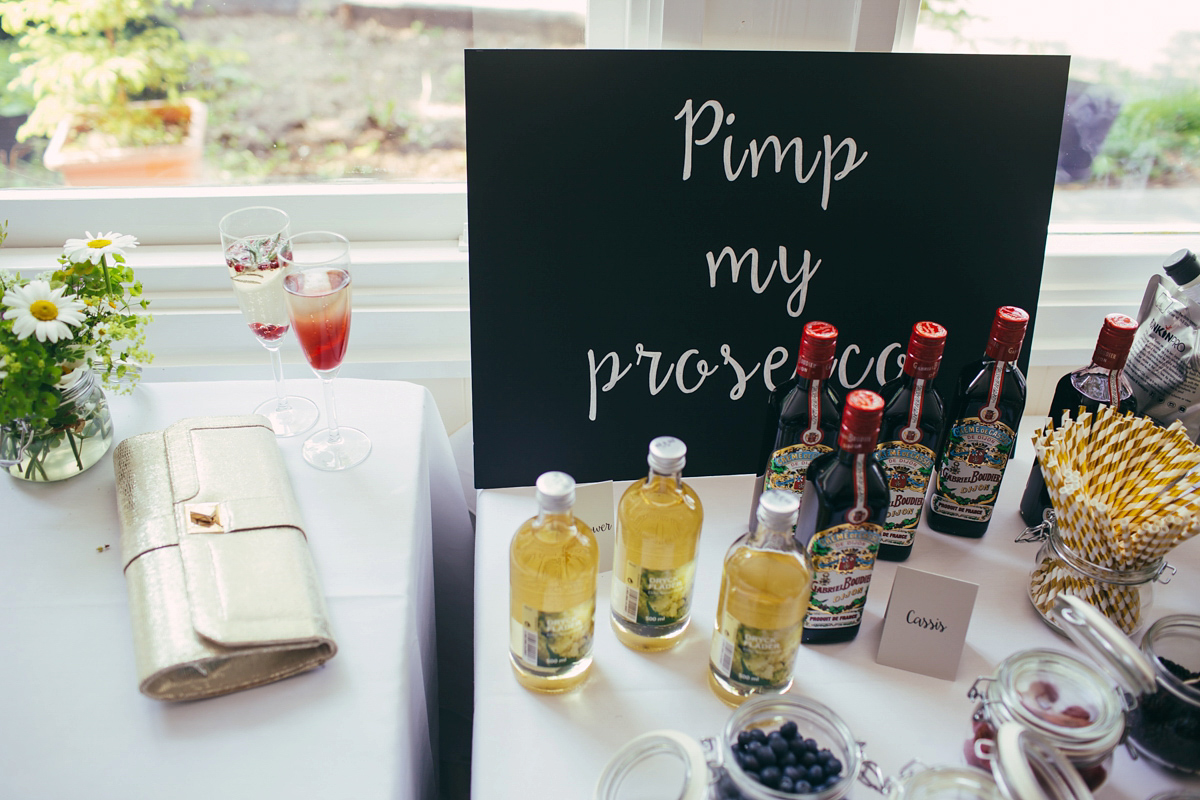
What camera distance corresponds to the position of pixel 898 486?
3.07 feet

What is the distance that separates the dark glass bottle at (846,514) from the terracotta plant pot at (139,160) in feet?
3.94

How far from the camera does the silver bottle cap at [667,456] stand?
0.71m

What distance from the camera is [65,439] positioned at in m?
0.99

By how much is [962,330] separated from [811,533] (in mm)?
443

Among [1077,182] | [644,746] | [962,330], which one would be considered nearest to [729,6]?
[962,330]

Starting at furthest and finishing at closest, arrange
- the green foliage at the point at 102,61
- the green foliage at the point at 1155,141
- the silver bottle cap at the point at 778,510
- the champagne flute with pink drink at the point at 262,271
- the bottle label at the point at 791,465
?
the green foliage at the point at 1155,141 → the green foliage at the point at 102,61 → the champagne flute with pink drink at the point at 262,271 → the bottle label at the point at 791,465 → the silver bottle cap at the point at 778,510

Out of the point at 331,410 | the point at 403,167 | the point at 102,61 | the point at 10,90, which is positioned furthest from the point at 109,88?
the point at 331,410

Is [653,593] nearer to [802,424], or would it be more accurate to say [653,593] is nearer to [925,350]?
[802,424]

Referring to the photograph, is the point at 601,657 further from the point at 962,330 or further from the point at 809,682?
the point at 962,330

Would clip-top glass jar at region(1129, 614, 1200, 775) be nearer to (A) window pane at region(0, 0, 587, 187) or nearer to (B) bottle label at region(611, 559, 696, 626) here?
(B) bottle label at region(611, 559, 696, 626)

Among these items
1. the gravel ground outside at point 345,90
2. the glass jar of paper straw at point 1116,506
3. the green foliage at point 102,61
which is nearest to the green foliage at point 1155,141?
the glass jar of paper straw at point 1116,506

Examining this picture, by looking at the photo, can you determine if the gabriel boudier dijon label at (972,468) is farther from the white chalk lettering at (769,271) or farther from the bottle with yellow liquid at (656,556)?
the bottle with yellow liquid at (656,556)

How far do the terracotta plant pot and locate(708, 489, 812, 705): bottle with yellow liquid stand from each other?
120 centimetres

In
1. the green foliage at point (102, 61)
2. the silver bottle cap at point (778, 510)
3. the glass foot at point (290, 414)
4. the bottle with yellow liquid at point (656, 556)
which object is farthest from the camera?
the green foliage at point (102, 61)
